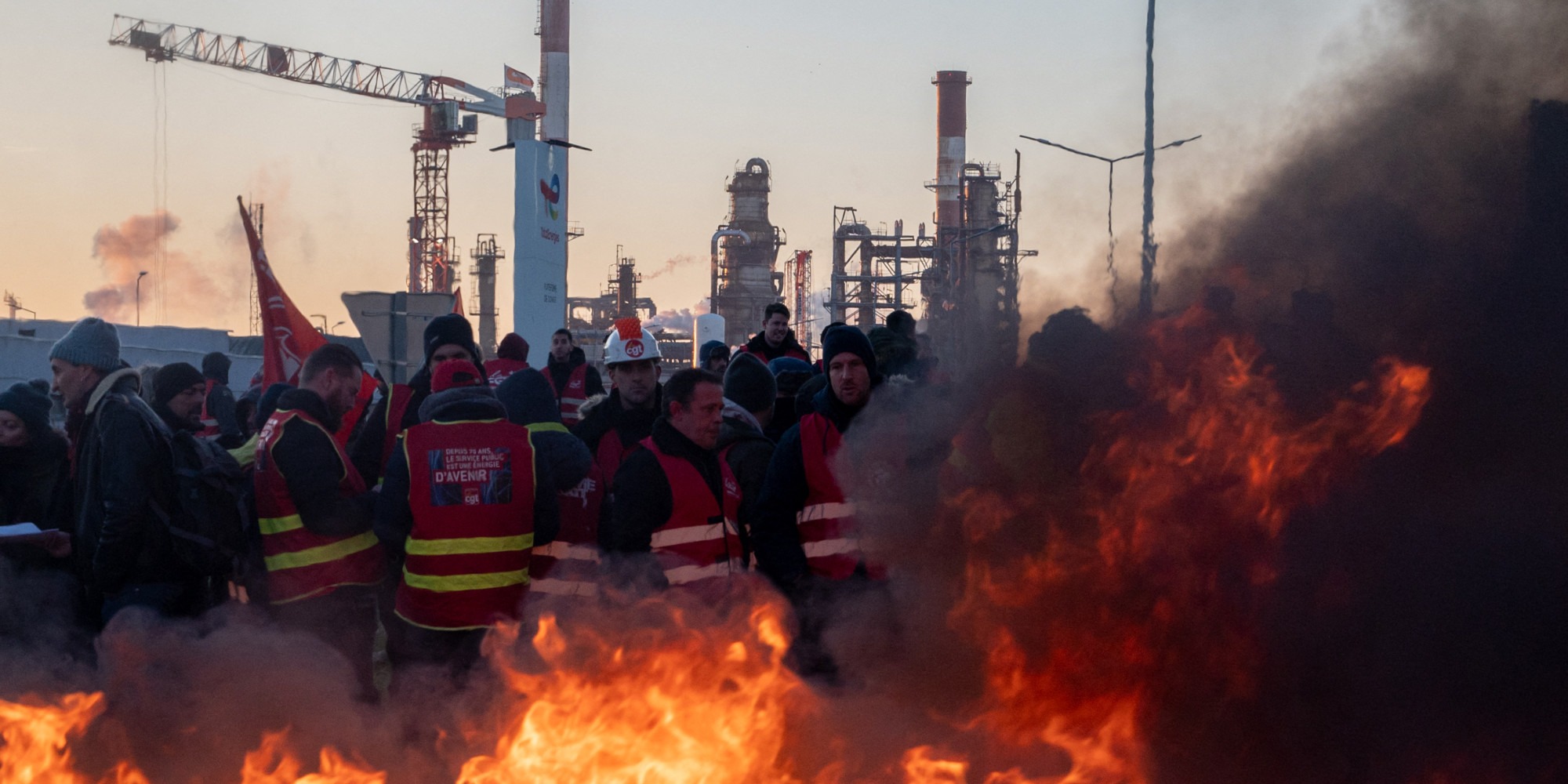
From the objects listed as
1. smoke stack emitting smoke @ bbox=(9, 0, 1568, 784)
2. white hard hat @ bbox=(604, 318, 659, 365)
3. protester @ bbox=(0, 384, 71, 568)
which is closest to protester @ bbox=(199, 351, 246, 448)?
protester @ bbox=(0, 384, 71, 568)

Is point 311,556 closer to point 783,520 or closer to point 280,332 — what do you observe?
point 783,520

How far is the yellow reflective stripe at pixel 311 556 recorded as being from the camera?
4977 millimetres

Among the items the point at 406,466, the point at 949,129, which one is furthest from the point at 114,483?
the point at 949,129

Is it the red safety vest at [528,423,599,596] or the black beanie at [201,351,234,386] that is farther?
the black beanie at [201,351,234,386]

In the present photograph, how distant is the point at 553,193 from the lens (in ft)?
100

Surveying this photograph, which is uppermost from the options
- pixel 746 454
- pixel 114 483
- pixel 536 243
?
pixel 536 243

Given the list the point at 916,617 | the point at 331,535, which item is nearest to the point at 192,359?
the point at 331,535

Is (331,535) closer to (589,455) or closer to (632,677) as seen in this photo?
(589,455)

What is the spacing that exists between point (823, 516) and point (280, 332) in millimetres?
5750

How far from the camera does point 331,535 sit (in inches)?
195

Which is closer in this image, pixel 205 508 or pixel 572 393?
pixel 205 508

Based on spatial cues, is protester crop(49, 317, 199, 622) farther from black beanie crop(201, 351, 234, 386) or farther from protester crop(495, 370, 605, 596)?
black beanie crop(201, 351, 234, 386)

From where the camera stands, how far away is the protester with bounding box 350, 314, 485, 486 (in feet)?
18.9

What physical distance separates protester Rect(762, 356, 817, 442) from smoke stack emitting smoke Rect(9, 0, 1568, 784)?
6.32 ft
